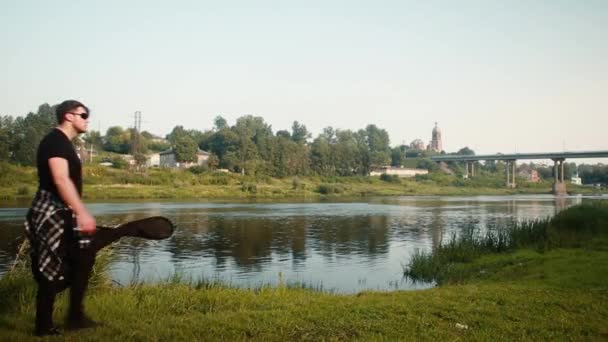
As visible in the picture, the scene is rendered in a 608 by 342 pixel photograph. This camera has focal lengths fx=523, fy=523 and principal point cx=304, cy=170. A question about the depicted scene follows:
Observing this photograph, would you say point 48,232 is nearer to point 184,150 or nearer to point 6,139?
point 6,139

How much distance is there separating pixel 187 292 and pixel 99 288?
5.92 feet

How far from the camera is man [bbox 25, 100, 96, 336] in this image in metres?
5.64

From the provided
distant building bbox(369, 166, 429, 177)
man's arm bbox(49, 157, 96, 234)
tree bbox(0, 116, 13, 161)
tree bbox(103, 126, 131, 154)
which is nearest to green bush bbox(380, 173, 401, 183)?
distant building bbox(369, 166, 429, 177)

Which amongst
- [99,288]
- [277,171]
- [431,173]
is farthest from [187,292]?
[431,173]

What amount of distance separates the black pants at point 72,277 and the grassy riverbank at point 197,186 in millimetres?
69601

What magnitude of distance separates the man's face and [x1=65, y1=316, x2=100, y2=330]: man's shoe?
2.23 meters

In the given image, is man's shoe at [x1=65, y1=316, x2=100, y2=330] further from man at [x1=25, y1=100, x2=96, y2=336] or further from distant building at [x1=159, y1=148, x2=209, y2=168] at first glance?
distant building at [x1=159, y1=148, x2=209, y2=168]

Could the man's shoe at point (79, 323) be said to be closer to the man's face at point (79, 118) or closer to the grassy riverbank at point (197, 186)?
the man's face at point (79, 118)

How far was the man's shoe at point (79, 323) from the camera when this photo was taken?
6182 mm

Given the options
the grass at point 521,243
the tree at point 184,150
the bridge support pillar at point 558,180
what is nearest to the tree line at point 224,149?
the tree at point 184,150

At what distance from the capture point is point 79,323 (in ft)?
20.4

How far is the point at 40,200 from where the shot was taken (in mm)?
5793

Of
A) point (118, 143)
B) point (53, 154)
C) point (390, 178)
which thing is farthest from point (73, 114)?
point (390, 178)

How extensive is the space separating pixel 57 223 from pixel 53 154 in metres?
0.77
